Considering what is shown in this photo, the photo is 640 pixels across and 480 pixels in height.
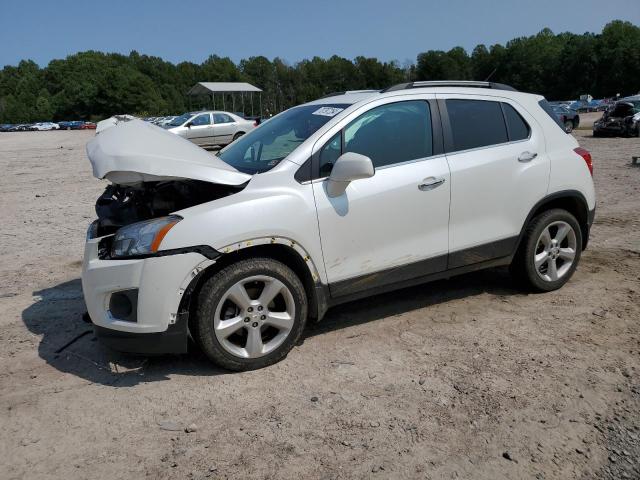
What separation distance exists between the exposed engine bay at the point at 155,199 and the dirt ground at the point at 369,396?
992mm

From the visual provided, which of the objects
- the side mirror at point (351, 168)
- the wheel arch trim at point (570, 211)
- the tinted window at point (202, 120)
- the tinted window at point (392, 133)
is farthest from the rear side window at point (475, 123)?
the tinted window at point (202, 120)

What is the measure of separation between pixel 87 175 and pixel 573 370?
13965 millimetres

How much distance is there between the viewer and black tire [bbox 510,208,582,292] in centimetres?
476

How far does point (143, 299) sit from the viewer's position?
11.2 feet

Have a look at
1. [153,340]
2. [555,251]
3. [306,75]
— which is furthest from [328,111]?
[306,75]

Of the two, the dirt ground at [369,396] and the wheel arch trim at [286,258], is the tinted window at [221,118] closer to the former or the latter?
the dirt ground at [369,396]

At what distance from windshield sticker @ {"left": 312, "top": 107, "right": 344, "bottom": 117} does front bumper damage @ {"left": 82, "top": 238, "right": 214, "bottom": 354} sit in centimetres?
150

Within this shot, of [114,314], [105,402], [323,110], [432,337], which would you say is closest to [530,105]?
[323,110]

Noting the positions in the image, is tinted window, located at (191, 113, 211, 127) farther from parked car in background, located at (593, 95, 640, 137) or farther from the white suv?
the white suv

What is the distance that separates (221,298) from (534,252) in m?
2.80

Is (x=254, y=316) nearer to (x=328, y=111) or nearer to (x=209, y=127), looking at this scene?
(x=328, y=111)

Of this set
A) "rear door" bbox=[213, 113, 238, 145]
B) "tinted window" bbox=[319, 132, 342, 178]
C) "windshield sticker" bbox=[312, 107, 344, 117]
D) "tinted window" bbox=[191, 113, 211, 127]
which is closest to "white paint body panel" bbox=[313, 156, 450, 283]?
"tinted window" bbox=[319, 132, 342, 178]

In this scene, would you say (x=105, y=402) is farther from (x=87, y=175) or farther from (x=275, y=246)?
(x=87, y=175)

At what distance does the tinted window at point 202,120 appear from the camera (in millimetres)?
21281
